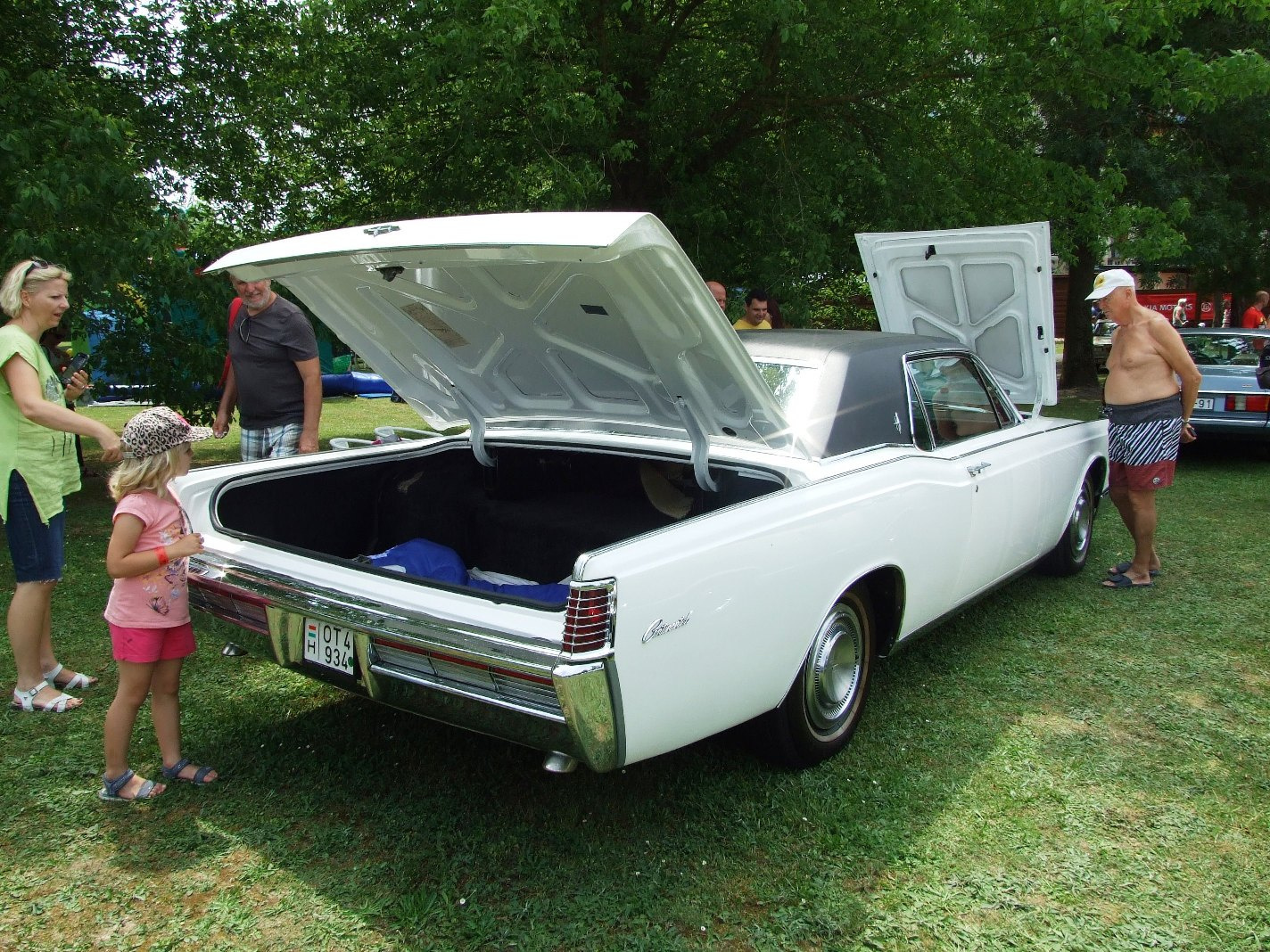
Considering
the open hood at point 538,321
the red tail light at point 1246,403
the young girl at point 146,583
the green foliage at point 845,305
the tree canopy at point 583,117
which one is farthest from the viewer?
the green foliage at point 845,305

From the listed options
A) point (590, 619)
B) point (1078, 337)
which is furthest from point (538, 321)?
point (1078, 337)

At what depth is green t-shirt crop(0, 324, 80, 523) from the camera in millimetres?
3541

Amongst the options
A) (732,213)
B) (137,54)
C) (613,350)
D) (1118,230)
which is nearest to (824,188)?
(732,213)

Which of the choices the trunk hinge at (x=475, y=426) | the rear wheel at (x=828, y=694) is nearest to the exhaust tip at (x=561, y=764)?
the rear wheel at (x=828, y=694)

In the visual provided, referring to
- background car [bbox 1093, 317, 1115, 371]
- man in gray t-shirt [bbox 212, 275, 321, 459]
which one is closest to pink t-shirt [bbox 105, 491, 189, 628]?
man in gray t-shirt [bbox 212, 275, 321, 459]

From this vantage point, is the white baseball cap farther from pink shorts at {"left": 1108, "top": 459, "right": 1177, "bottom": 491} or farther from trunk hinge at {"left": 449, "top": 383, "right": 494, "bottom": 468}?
trunk hinge at {"left": 449, "top": 383, "right": 494, "bottom": 468}

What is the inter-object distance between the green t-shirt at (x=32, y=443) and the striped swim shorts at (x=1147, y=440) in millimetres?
5189

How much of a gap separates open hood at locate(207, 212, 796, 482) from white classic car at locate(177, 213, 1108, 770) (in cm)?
1

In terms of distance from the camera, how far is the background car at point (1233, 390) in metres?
9.05

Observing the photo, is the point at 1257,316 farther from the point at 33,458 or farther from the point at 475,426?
the point at 33,458

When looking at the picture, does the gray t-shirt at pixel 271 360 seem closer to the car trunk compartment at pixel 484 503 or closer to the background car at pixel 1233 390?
the car trunk compartment at pixel 484 503

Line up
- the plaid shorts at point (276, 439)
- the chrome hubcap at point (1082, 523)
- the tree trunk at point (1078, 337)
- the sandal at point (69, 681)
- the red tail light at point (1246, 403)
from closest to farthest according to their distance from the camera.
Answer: the sandal at point (69, 681), the plaid shorts at point (276, 439), the chrome hubcap at point (1082, 523), the red tail light at point (1246, 403), the tree trunk at point (1078, 337)

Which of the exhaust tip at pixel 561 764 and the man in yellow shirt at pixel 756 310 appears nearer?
the exhaust tip at pixel 561 764

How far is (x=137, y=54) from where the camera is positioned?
8.11 metres
